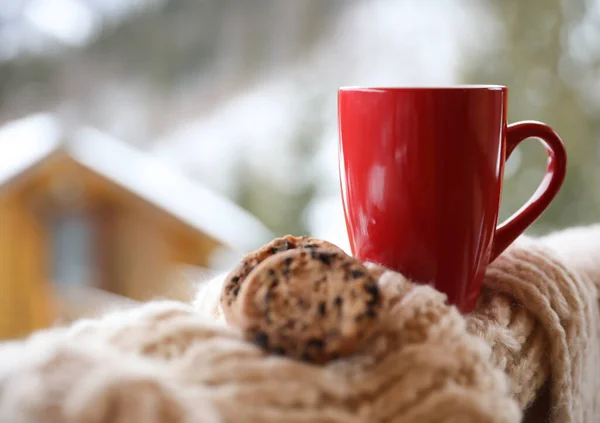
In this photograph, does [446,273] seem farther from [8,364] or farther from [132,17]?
[132,17]

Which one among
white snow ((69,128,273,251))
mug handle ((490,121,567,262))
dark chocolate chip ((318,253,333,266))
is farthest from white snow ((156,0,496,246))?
dark chocolate chip ((318,253,333,266))

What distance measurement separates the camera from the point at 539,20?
1.98 m

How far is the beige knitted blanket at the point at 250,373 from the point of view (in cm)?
24

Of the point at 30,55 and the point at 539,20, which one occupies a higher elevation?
the point at 539,20

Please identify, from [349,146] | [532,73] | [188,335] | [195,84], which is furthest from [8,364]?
[532,73]

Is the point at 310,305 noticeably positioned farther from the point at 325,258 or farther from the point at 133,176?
the point at 133,176

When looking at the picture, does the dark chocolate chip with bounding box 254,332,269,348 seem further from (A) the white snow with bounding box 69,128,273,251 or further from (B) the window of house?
(B) the window of house

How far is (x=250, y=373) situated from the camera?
27 centimetres

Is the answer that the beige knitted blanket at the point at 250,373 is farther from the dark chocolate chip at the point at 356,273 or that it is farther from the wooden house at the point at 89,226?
the wooden house at the point at 89,226

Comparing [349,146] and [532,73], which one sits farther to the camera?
[532,73]

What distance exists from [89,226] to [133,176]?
0.21m

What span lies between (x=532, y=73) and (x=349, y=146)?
1770mm

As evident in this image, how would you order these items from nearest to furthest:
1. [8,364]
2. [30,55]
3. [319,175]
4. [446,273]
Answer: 1. [8,364]
2. [446,273]
3. [30,55]
4. [319,175]

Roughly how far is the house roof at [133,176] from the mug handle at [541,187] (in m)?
1.23
